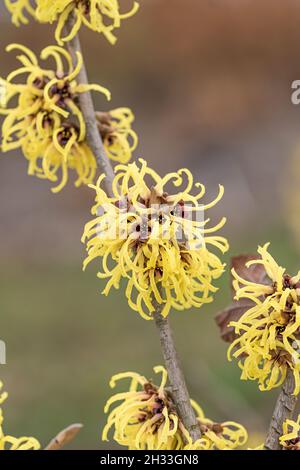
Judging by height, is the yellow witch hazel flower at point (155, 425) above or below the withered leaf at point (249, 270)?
below

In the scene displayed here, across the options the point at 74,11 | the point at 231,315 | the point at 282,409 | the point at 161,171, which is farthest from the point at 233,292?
the point at 161,171

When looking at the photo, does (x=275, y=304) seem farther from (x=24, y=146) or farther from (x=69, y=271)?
(x=69, y=271)

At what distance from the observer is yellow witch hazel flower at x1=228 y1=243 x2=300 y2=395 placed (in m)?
0.80

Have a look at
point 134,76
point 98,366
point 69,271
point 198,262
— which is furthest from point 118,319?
point 134,76

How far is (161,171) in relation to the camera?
7.43 m

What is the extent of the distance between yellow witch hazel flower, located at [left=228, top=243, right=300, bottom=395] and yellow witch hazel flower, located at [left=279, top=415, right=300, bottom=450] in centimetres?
4

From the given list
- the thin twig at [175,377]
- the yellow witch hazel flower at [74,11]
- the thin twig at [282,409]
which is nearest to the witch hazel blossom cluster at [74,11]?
the yellow witch hazel flower at [74,11]

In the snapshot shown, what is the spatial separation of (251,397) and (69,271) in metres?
2.16

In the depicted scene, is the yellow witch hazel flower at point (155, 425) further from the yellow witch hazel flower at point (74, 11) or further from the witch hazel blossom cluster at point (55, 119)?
the yellow witch hazel flower at point (74, 11)

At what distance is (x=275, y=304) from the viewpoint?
0.80 meters

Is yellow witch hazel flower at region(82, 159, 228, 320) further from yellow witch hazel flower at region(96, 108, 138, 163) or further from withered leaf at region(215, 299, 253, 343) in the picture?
yellow witch hazel flower at region(96, 108, 138, 163)

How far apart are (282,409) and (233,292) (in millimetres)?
149

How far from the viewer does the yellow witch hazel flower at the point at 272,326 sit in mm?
804

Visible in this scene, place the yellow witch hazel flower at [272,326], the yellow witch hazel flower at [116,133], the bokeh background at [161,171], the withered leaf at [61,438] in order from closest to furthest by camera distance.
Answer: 1. the yellow witch hazel flower at [272,326]
2. the withered leaf at [61,438]
3. the yellow witch hazel flower at [116,133]
4. the bokeh background at [161,171]
